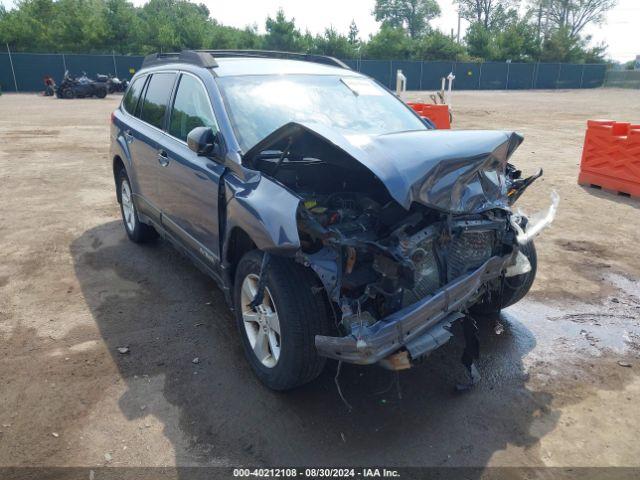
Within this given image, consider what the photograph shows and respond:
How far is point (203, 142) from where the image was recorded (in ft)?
10.9

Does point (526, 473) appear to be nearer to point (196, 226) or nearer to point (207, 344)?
point (207, 344)

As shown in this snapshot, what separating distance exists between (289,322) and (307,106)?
1812 mm

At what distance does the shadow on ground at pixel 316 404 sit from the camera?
273 centimetres

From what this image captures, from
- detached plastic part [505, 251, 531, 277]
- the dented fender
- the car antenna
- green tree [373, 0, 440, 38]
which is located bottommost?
detached plastic part [505, 251, 531, 277]

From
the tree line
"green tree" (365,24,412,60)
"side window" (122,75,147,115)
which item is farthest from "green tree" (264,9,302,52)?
"side window" (122,75,147,115)

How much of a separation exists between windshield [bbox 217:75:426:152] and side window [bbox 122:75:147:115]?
1919 millimetres

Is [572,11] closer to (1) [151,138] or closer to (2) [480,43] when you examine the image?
(2) [480,43]

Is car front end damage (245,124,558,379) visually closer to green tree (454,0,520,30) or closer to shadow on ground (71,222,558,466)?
shadow on ground (71,222,558,466)

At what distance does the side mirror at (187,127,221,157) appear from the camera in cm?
333

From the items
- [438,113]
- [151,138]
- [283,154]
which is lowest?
[438,113]

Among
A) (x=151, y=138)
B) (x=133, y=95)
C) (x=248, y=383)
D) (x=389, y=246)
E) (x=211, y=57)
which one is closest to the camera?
(x=389, y=246)

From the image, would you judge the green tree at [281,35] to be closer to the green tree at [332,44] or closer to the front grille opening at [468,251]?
the green tree at [332,44]

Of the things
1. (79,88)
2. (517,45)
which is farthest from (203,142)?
(517,45)

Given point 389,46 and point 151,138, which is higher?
point 389,46
